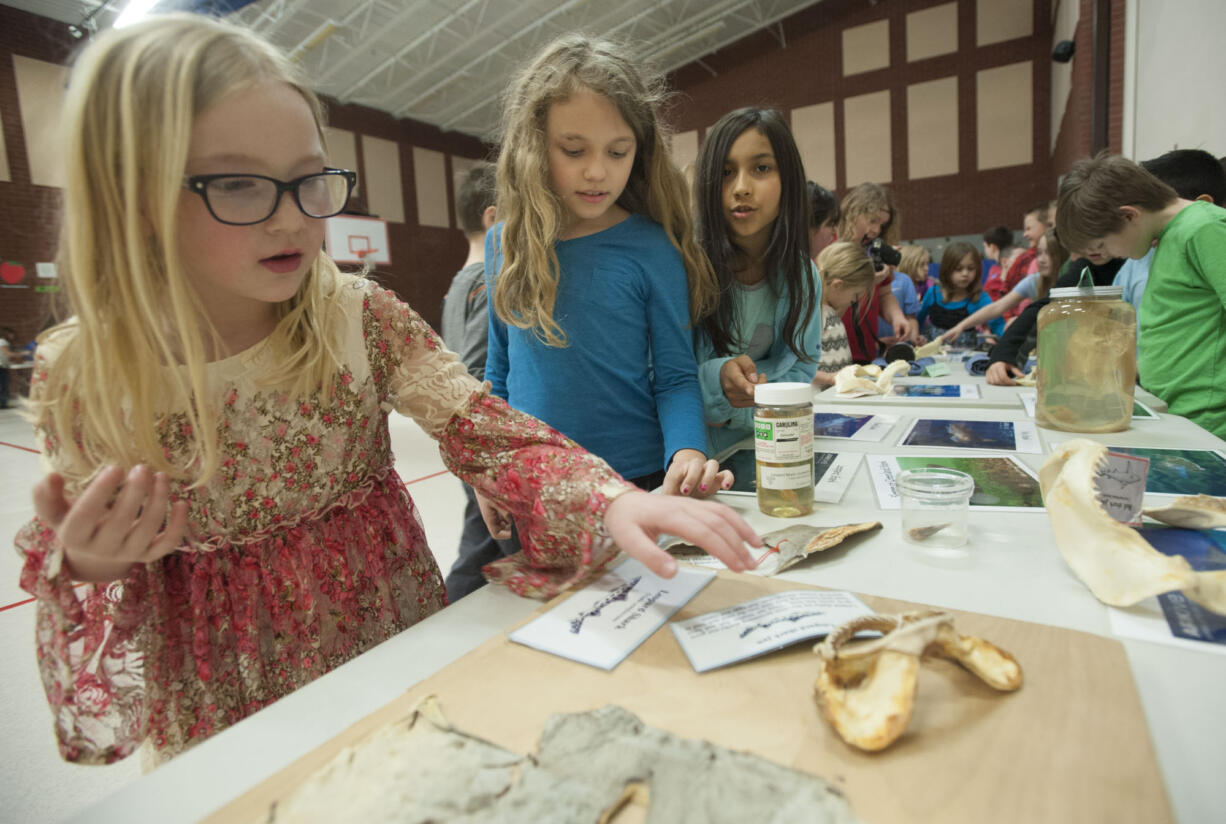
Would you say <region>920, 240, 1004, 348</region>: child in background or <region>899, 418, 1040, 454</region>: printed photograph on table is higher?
<region>920, 240, 1004, 348</region>: child in background

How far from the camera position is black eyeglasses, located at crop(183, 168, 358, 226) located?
2.06ft

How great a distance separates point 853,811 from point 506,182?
1.09m

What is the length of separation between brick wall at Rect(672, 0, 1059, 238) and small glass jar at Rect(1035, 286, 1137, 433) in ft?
27.6

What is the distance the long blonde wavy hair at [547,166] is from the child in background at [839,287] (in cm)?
173

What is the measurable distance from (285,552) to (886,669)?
661mm

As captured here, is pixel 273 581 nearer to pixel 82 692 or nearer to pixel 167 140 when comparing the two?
pixel 82 692

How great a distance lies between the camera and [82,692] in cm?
69

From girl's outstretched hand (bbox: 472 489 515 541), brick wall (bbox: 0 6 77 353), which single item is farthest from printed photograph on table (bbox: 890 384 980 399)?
brick wall (bbox: 0 6 77 353)

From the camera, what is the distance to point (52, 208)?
2.04 ft

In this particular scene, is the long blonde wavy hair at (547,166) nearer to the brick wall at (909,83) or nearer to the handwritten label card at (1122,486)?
the handwritten label card at (1122,486)

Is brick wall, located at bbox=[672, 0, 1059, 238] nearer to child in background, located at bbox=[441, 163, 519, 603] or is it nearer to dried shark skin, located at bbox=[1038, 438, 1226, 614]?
child in background, located at bbox=[441, 163, 519, 603]

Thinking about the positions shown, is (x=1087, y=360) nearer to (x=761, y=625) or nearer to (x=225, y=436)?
(x=761, y=625)

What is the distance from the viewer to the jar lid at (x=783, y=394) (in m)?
0.87

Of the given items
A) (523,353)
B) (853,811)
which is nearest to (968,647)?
(853,811)
